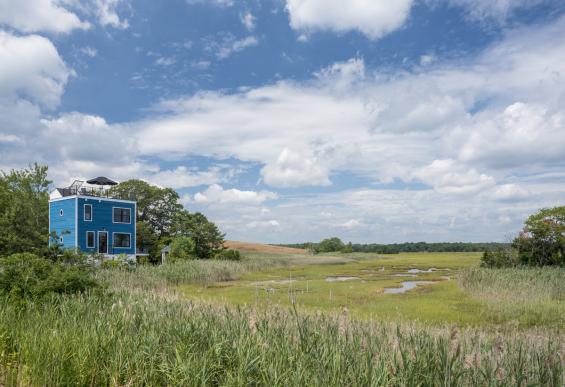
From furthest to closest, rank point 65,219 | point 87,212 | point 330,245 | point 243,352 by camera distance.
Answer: point 330,245 → point 65,219 → point 87,212 → point 243,352

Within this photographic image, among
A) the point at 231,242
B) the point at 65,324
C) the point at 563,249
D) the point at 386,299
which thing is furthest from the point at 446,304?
the point at 231,242

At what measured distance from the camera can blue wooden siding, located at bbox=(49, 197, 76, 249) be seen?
36938mm

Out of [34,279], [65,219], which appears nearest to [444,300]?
[34,279]

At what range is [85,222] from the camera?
37.4 m

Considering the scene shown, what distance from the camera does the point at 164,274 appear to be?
1049 inches

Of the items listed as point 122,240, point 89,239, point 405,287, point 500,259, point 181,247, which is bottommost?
point 405,287

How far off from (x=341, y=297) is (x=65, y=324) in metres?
Answer: 14.6

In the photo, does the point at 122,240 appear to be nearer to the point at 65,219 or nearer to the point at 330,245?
the point at 65,219

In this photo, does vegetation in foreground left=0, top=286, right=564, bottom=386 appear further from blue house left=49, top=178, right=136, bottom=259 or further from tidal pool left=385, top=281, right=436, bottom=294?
blue house left=49, top=178, right=136, bottom=259

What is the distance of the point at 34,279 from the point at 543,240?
2660 cm

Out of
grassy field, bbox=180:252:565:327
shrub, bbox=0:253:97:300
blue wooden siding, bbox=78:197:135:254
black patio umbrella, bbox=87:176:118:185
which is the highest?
black patio umbrella, bbox=87:176:118:185

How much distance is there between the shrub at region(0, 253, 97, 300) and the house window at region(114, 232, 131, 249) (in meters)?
28.9

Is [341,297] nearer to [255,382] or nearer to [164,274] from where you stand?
[164,274]

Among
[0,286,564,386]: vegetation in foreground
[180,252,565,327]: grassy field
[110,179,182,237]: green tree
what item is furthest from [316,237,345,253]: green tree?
[0,286,564,386]: vegetation in foreground
